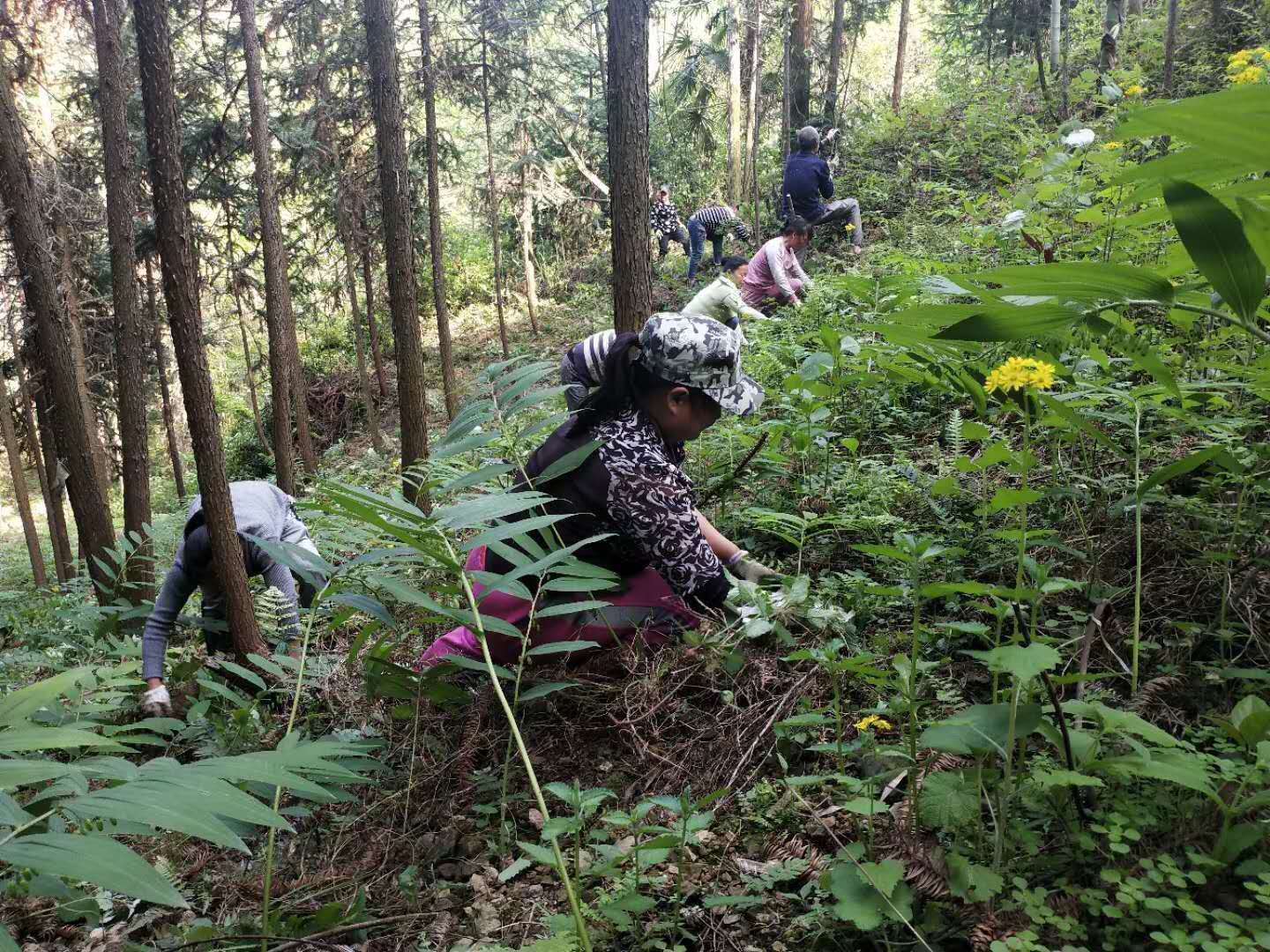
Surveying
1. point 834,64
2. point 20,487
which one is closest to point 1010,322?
point 834,64

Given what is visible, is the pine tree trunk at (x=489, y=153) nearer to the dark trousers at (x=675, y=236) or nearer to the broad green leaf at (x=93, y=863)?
the dark trousers at (x=675, y=236)

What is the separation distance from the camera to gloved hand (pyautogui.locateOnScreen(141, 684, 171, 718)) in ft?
13.1

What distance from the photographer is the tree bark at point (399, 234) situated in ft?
23.0

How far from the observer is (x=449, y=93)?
18.4 m

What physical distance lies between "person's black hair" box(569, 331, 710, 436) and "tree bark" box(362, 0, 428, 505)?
13.9 ft

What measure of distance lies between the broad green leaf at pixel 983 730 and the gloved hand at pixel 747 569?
147 centimetres

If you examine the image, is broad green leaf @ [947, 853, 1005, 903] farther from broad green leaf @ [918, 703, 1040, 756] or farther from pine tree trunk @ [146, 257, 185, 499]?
pine tree trunk @ [146, 257, 185, 499]

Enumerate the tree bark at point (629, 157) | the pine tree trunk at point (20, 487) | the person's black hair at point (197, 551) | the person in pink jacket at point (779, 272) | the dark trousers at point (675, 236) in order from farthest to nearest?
1. the dark trousers at point (675, 236)
2. the pine tree trunk at point (20, 487)
3. the person in pink jacket at point (779, 272)
4. the tree bark at point (629, 157)
5. the person's black hair at point (197, 551)

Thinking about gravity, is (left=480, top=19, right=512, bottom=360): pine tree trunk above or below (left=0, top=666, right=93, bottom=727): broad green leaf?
above

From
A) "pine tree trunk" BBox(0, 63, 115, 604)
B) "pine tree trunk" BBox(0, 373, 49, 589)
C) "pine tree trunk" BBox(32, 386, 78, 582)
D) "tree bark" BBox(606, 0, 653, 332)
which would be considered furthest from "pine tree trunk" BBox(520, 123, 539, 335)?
"tree bark" BBox(606, 0, 653, 332)

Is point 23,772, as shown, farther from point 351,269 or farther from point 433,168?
point 351,269

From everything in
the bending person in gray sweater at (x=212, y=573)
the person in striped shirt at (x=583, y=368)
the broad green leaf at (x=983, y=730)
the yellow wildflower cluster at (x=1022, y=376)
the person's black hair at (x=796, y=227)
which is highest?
the person's black hair at (x=796, y=227)

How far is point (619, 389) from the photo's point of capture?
3188 mm

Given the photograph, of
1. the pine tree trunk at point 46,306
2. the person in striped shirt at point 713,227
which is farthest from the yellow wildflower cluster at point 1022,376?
the person in striped shirt at point 713,227
